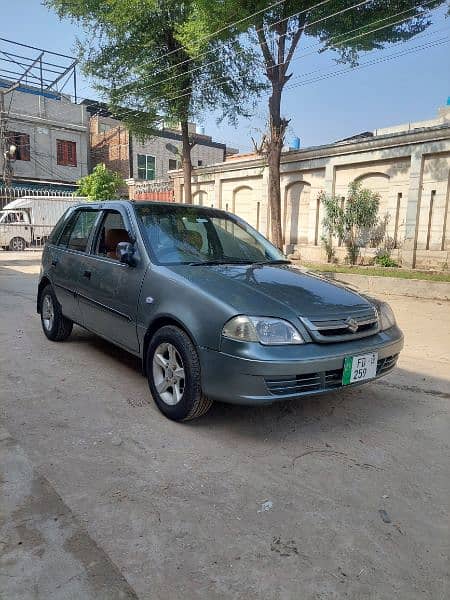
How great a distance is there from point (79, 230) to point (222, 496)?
3.57 meters

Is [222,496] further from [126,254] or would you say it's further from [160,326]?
[126,254]

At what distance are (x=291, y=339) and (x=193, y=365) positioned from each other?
0.70 meters

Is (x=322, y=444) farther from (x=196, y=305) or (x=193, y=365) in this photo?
(x=196, y=305)

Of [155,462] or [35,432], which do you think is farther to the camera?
[35,432]

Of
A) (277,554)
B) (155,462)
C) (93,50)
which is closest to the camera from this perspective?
(277,554)

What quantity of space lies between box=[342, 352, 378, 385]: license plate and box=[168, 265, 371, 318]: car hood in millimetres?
330

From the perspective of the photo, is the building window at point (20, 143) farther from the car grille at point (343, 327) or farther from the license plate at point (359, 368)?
the license plate at point (359, 368)

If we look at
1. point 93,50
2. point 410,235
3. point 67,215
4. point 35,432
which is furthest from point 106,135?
point 35,432

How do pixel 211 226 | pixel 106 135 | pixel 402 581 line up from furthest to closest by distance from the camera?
pixel 106 135 < pixel 211 226 < pixel 402 581

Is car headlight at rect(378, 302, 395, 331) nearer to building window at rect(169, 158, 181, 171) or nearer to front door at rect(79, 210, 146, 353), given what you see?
front door at rect(79, 210, 146, 353)

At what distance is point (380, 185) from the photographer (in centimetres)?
1329

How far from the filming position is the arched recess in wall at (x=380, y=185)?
13164mm

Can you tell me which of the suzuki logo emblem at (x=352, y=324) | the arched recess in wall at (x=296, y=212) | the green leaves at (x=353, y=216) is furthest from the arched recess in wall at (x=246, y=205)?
the suzuki logo emblem at (x=352, y=324)

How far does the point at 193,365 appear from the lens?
323 cm
